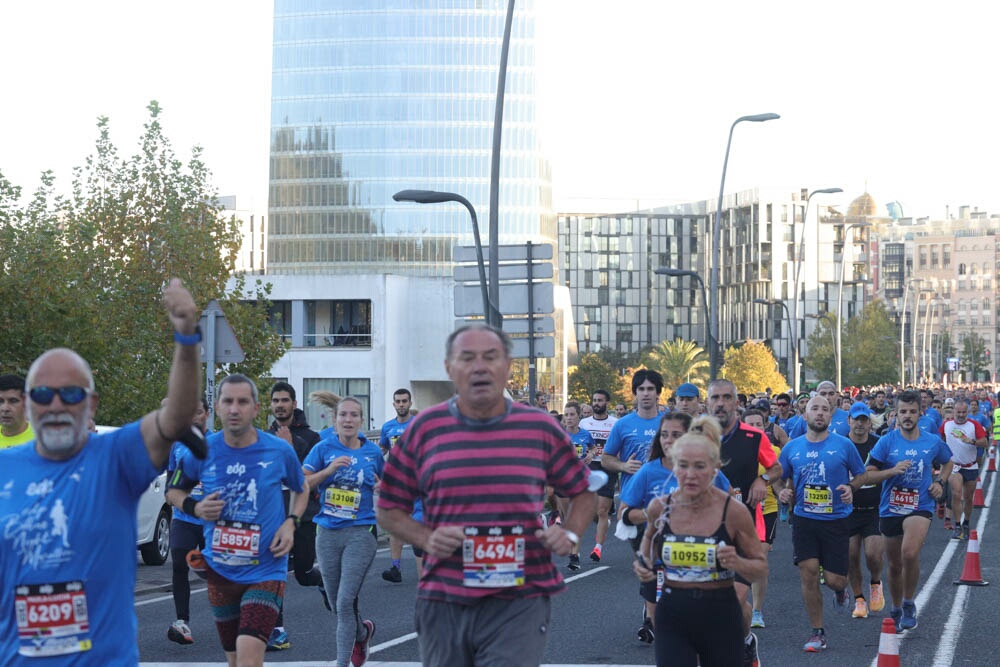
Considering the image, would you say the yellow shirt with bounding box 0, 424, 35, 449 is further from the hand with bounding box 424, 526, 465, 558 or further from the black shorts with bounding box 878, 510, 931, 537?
the black shorts with bounding box 878, 510, 931, 537

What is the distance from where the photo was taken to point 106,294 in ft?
95.0

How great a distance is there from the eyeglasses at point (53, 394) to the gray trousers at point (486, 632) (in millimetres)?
1629

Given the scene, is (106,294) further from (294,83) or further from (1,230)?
(294,83)

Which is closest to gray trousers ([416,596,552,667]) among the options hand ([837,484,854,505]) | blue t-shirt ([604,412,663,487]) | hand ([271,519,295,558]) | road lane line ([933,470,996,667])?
hand ([271,519,295,558])

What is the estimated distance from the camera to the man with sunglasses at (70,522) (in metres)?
4.47

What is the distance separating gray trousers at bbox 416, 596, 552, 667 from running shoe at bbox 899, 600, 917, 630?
A: 7550 millimetres

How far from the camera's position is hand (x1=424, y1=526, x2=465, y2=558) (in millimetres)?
5328

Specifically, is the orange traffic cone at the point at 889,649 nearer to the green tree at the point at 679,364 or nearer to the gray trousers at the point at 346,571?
the gray trousers at the point at 346,571

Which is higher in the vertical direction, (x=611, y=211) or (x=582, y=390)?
(x=611, y=211)

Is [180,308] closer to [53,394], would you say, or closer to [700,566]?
[53,394]

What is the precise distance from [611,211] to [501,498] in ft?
581

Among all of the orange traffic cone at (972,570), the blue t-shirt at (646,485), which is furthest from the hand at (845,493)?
the orange traffic cone at (972,570)

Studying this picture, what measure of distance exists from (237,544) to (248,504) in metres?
0.22

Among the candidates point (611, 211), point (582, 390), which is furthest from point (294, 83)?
point (611, 211)
